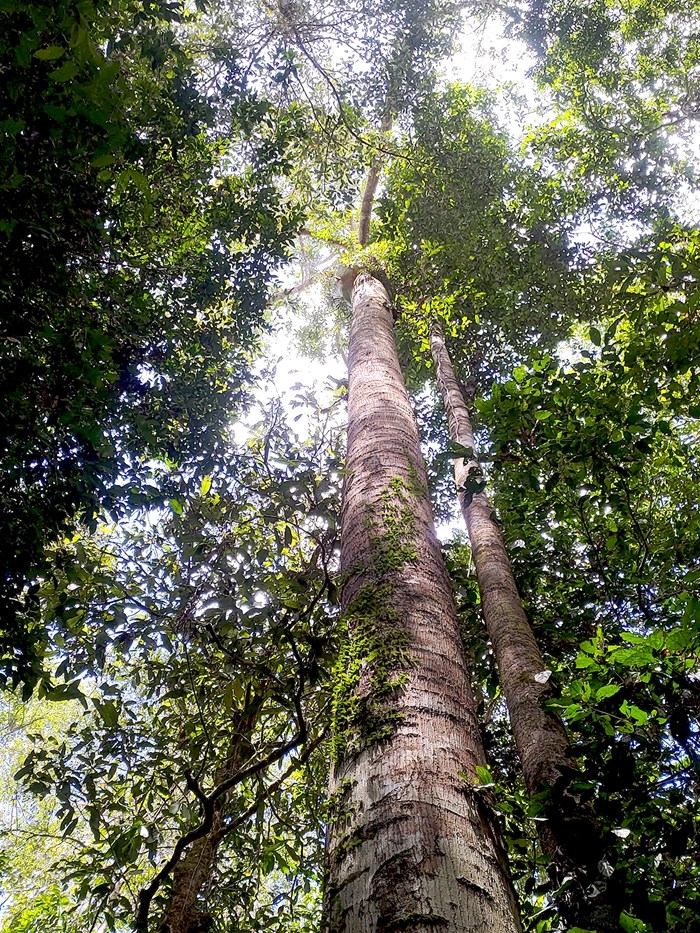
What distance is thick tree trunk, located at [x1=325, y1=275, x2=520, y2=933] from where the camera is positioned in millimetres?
1439

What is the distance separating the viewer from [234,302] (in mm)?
5836

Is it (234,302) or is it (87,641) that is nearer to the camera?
(87,641)

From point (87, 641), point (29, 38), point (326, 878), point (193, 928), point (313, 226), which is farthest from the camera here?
point (313, 226)

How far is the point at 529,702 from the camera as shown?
325cm

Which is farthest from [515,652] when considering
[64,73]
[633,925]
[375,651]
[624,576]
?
[64,73]

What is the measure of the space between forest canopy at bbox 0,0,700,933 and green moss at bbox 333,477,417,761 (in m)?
0.01

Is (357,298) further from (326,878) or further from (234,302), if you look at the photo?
(326,878)

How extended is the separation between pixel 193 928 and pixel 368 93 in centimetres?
780

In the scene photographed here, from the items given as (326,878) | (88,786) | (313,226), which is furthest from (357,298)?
(326,878)

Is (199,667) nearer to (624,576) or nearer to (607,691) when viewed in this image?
(607,691)

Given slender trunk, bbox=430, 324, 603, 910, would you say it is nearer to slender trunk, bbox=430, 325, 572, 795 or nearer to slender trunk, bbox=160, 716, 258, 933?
slender trunk, bbox=430, 325, 572, 795

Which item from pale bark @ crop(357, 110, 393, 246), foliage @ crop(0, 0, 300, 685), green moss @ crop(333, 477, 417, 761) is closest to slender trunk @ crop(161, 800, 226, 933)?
foliage @ crop(0, 0, 300, 685)

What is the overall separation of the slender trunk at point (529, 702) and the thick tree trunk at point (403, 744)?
14.2 inches

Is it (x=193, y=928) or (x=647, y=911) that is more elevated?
(x=193, y=928)
